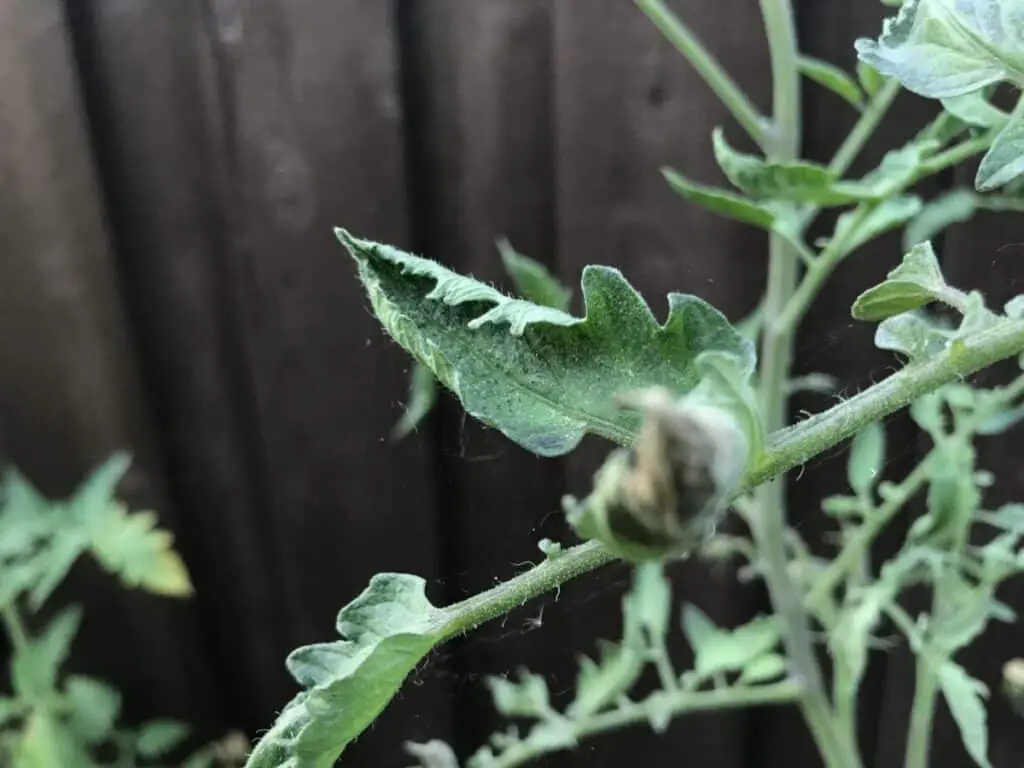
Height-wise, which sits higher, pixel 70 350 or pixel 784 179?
pixel 70 350

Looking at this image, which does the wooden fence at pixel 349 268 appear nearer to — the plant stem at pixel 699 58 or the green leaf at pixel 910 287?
the plant stem at pixel 699 58

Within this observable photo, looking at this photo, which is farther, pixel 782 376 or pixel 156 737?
pixel 156 737

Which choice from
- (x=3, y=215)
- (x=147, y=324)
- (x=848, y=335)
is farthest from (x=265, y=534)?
(x=848, y=335)

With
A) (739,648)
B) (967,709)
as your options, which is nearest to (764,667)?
(739,648)

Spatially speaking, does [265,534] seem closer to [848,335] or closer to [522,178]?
[522,178]

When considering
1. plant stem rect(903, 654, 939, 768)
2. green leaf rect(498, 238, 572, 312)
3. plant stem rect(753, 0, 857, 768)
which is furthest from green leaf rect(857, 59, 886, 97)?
plant stem rect(903, 654, 939, 768)

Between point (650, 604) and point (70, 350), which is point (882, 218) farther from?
point (70, 350)
